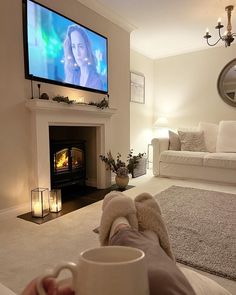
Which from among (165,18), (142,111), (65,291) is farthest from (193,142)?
(65,291)

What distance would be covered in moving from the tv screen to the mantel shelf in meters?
0.27

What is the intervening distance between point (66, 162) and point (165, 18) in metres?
2.55

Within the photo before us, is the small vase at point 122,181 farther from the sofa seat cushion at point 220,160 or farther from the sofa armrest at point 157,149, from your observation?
the sofa seat cushion at point 220,160

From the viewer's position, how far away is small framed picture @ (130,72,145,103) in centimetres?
469

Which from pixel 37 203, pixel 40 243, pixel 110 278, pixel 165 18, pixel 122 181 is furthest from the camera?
pixel 165 18

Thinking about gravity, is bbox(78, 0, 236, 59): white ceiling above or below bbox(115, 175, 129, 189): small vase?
above

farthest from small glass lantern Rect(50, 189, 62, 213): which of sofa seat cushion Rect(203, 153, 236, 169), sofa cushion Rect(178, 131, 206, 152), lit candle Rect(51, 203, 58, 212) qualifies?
sofa cushion Rect(178, 131, 206, 152)

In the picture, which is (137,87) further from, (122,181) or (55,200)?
(55,200)

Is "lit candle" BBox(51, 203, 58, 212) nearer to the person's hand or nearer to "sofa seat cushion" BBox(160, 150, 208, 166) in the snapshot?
the person's hand

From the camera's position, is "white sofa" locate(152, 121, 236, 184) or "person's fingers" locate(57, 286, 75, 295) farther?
"white sofa" locate(152, 121, 236, 184)

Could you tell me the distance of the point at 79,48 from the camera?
2.90 metres

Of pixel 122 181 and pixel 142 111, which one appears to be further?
pixel 142 111

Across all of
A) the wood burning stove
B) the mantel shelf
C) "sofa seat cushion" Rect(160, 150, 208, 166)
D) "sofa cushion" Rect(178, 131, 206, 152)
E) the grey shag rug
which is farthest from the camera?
"sofa cushion" Rect(178, 131, 206, 152)

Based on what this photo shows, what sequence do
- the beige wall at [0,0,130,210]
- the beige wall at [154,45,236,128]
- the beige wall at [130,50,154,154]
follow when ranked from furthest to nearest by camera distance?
the beige wall at [130,50,154,154]
the beige wall at [154,45,236,128]
the beige wall at [0,0,130,210]
